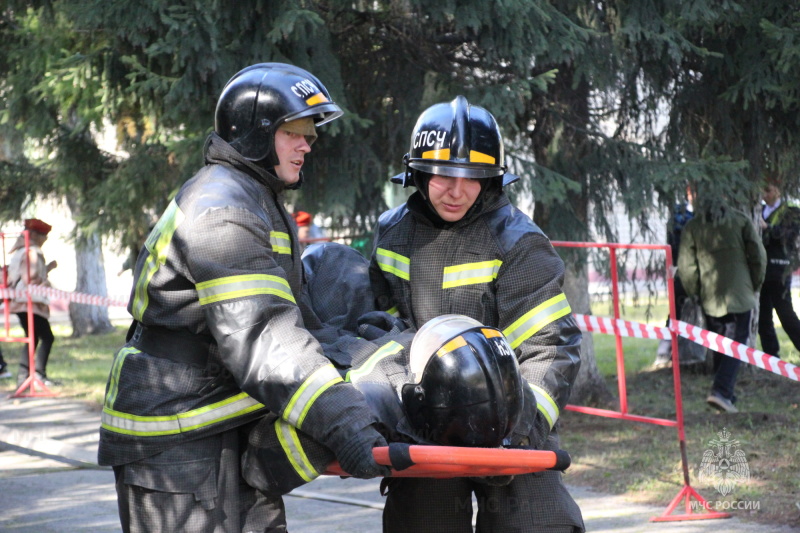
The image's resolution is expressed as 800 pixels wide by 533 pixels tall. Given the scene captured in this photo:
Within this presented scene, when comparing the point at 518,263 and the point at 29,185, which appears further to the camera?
the point at 29,185

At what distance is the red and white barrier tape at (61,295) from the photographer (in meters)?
9.66

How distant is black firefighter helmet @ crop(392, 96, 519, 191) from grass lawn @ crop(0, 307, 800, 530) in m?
2.89

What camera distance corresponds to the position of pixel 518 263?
325cm


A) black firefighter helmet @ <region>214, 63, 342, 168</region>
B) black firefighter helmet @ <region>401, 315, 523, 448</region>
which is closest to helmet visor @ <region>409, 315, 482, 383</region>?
black firefighter helmet @ <region>401, 315, 523, 448</region>

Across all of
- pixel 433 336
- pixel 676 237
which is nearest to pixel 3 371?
pixel 676 237

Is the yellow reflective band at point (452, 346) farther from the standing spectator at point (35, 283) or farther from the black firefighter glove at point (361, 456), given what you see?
the standing spectator at point (35, 283)

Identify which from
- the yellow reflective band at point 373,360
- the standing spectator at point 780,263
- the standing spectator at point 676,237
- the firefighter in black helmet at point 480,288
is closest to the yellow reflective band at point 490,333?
the firefighter in black helmet at point 480,288

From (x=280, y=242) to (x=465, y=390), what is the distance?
72cm

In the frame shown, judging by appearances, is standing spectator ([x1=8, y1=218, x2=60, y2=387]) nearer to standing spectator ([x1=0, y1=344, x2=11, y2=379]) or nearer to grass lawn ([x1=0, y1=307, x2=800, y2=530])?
grass lawn ([x1=0, y1=307, x2=800, y2=530])

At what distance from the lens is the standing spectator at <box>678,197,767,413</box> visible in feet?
25.4

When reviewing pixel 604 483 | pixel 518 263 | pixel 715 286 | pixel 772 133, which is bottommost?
pixel 604 483

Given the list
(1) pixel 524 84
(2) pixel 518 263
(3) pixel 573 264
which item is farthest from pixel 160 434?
(3) pixel 573 264

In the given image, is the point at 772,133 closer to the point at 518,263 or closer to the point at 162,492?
the point at 518,263

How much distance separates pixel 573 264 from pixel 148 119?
3241 millimetres
